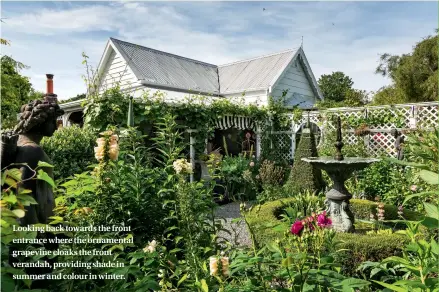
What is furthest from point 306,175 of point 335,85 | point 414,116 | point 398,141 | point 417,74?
point 335,85

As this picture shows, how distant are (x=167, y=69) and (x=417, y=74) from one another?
15.5m

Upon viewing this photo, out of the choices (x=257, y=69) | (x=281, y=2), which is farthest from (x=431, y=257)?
(x=257, y=69)

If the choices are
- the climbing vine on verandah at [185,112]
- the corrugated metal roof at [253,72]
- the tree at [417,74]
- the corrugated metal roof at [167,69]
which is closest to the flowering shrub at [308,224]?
the climbing vine on verandah at [185,112]

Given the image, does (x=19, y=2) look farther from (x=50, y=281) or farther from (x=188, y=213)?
(x=188, y=213)

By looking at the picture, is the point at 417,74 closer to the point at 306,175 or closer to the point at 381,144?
the point at 381,144

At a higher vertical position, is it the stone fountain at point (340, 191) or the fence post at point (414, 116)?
the fence post at point (414, 116)

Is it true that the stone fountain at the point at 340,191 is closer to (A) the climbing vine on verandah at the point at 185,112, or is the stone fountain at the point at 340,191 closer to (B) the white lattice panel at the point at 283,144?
(A) the climbing vine on verandah at the point at 185,112

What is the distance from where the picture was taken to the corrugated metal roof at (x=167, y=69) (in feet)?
37.8

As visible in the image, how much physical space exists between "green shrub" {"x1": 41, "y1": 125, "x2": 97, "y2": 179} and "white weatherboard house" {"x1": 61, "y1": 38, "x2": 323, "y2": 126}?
15.1 feet

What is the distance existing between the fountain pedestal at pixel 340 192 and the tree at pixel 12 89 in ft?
39.1

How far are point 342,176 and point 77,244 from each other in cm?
418

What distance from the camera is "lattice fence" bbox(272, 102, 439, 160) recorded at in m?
7.79

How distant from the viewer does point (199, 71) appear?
46.8ft

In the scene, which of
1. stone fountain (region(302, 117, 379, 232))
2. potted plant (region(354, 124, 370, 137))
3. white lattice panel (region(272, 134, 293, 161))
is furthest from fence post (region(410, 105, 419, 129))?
stone fountain (region(302, 117, 379, 232))
